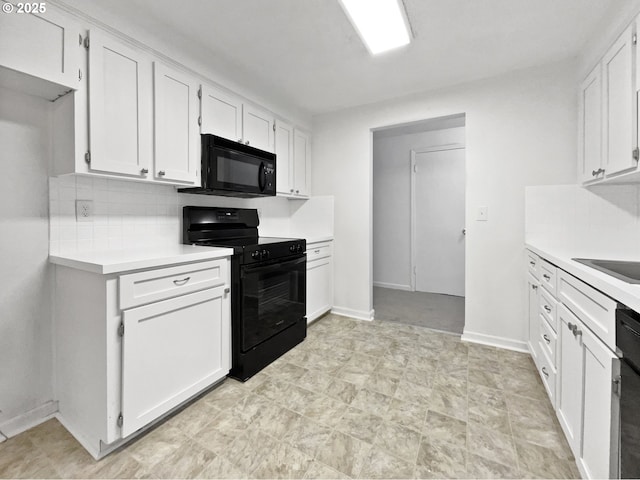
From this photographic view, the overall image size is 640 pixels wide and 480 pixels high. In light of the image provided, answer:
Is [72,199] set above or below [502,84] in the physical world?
below

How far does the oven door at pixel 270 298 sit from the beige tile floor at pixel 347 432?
1.01 feet

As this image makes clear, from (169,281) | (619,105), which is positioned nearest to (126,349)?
(169,281)

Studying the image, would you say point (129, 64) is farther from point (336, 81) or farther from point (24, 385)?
point (24, 385)

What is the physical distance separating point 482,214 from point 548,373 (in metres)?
1.38

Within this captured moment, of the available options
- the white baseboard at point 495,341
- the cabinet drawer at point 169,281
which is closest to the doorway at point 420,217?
the white baseboard at point 495,341

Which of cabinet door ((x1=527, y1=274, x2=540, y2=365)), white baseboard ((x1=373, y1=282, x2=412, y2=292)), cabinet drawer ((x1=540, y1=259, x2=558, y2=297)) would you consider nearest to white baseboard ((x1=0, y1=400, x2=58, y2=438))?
cabinet drawer ((x1=540, y1=259, x2=558, y2=297))

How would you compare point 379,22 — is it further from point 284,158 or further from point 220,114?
point 284,158

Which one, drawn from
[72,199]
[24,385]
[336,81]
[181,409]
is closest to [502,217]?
[336,81]

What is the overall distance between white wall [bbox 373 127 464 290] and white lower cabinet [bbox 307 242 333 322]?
1.69 m

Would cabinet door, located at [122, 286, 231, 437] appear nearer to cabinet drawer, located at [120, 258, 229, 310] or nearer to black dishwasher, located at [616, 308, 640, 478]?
cabinet drawer, located at [120, 258, 229, 310]

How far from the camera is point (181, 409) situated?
1676 mm

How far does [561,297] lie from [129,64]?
2679 mm

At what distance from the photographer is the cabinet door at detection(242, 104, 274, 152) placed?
8.22 ft

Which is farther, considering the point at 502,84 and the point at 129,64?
the point at 502,84
